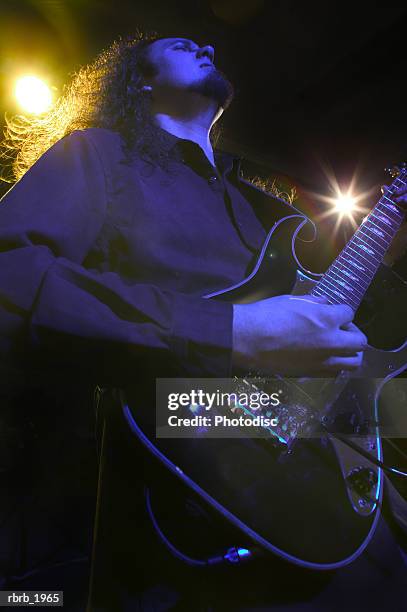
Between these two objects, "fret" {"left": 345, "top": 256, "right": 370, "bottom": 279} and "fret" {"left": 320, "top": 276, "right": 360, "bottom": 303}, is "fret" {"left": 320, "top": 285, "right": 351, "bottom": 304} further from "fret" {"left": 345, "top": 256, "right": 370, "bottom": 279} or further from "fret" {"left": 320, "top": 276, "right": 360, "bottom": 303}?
"fret" {"left": 345, "top": 256, "right": 370, "bottom": 279}

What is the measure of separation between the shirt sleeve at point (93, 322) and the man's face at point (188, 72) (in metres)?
1.21

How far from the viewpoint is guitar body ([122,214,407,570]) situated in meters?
0.87

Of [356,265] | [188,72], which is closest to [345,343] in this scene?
[356,265]

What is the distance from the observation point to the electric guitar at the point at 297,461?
0.87m

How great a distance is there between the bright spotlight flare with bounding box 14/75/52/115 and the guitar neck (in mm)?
2936

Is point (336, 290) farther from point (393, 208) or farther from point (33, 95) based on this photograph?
point (33, 95)

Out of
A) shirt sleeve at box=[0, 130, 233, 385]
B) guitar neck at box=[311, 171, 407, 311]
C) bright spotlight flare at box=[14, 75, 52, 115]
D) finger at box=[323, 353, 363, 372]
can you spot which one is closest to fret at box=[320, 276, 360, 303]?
guitar neck at box=[311, 171, 407, 311]

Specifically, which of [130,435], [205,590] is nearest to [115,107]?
[130,435]

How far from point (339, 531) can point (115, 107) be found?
7.33 ft

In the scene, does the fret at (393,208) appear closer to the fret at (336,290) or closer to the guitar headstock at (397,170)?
the guitar headstock at (397,170)

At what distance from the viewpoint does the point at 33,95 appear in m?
3.04

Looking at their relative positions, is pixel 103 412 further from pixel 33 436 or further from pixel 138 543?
pixel 33 436

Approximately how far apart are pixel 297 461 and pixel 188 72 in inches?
70.0

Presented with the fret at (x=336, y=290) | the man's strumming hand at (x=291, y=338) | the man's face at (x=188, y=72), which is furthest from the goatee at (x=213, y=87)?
the man's strumming hand at (x=291, y=338)
